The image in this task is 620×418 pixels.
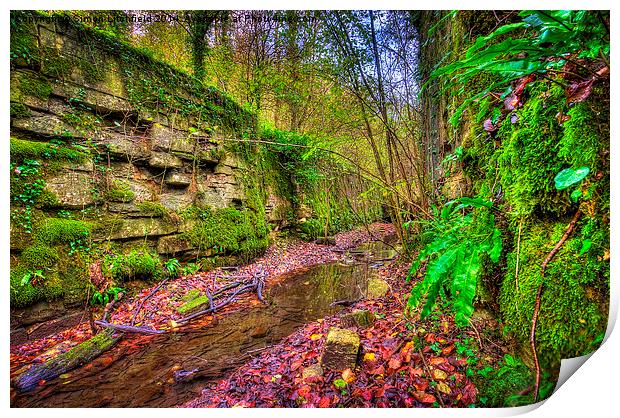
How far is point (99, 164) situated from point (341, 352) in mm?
3400

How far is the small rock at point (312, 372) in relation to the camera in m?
1.44

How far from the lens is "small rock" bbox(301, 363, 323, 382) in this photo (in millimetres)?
1443

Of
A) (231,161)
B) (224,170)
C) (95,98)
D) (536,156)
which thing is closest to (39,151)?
(95,98)

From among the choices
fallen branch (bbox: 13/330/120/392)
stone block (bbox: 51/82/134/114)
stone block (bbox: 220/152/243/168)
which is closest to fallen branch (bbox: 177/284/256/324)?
fallen branch (bbox: 13/330/120/392)

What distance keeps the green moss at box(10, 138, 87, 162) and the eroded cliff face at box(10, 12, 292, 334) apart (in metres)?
0.01

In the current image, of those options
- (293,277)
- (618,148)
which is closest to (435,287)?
(618,148)

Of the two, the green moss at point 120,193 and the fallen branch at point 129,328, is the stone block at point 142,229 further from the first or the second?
the fallen branch at point 129,328

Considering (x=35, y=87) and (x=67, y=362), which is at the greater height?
(x=35, y=87)

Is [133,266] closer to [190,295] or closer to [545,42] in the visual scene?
[190,295]

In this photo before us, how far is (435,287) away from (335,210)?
25.2ft

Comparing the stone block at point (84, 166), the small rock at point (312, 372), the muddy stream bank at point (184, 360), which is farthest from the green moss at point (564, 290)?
the stone block at point (84, 166)

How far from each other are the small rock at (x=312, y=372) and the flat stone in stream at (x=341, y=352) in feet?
0.13

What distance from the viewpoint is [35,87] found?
7.80ft

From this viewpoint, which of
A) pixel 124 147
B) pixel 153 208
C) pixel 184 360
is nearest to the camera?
pixel 184 360
